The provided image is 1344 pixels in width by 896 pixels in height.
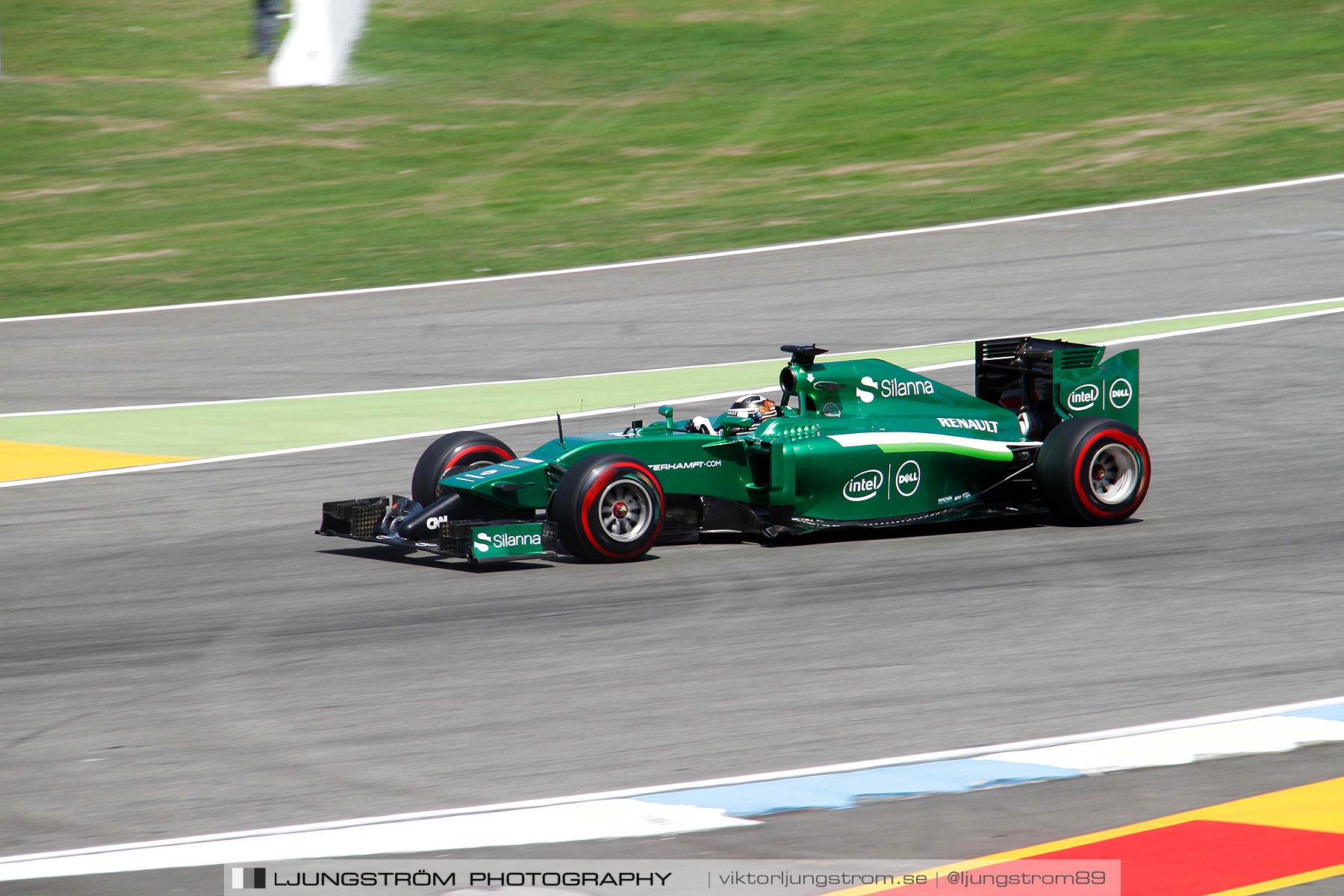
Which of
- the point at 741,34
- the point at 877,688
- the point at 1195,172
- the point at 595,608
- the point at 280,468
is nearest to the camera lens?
the point at 877,688

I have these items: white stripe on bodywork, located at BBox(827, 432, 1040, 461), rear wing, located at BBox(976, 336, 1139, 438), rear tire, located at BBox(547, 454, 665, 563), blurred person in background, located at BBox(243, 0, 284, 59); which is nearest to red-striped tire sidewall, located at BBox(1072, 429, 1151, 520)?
white stripe on bodywork, located at BBox(827, 432, 1040, 461)

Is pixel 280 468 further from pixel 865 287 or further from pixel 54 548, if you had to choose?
pixel 865 287

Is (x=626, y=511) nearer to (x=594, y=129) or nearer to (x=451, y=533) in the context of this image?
(x=451, y=533)

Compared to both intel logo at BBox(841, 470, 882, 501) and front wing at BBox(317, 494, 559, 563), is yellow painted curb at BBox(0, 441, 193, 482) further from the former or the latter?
intel logo at BBox(841, 470, 882, 501)

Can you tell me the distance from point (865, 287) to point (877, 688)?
Answer: 13.3m

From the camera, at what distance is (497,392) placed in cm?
1639

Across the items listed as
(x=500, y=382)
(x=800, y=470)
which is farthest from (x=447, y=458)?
(x=500, y=382)

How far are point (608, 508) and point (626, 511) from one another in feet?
0.43

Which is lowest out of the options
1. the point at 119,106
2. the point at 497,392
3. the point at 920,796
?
the point at 920,796

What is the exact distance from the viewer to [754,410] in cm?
1107

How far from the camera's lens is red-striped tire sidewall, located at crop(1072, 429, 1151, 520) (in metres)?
11.1

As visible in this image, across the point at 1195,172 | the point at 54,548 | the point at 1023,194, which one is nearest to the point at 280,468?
the point at 54,548

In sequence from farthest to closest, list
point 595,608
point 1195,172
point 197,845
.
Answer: point 1195,172, point 595,608, point 197,845

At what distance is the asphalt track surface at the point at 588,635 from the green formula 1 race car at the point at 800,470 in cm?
20
